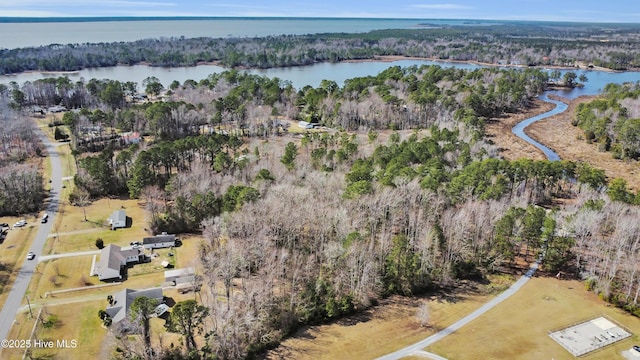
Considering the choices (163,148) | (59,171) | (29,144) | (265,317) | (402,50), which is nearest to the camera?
(265,317)

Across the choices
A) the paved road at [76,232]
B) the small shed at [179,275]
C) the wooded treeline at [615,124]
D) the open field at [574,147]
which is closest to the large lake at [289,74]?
the open field at [574,147]

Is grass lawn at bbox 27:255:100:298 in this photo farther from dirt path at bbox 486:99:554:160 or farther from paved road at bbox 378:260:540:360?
dirt path at bbox 486:99:554:160

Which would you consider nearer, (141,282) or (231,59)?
(141,282)

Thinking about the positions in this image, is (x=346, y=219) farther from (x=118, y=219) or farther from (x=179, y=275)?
(x=118, y=219)

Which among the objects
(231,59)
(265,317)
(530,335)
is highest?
(231,59)

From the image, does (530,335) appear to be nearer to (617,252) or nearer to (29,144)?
(617,252)

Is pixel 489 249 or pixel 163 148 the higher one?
pixel 163 148

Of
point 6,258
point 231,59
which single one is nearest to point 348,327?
point 6,258
